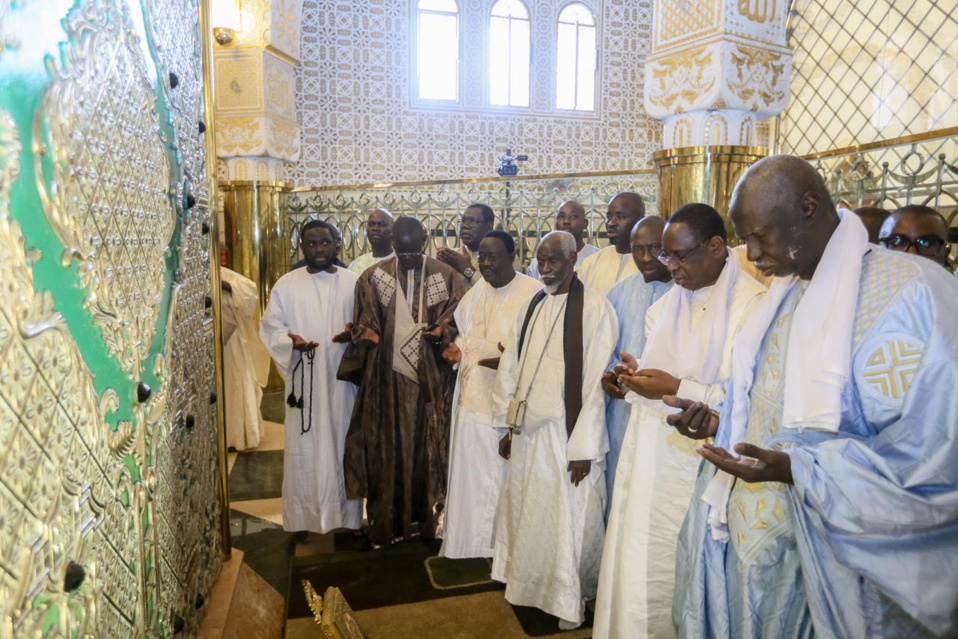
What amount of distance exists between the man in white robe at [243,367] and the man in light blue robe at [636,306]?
3.03 m

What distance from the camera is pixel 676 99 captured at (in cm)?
426

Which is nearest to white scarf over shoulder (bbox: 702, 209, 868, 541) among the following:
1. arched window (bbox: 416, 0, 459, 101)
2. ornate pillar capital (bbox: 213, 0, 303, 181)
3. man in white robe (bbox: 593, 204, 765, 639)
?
man in white robe (bbox: 593, 204, 765, 639)

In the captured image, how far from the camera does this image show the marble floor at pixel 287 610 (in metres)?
2.45

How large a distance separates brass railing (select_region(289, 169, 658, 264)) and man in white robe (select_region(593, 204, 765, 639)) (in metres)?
2.70

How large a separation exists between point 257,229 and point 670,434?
542 centimetres

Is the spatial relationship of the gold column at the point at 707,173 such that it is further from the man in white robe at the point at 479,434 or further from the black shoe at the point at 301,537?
the black shoe at the point at 301,537

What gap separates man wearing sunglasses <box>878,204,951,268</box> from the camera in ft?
8.80

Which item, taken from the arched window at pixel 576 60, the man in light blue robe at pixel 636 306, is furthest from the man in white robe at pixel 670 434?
the arched window at pixel 576 60

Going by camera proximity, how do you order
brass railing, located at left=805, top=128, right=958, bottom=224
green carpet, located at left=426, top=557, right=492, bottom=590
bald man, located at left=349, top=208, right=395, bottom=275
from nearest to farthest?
1. green carpet, located at left=426, top=557, right=492, bottom=590
2. brass railing, located at left=805, top=128, right=958, bottom=224
3. bald man, located at left=349, top=208, right=395, bottom=275

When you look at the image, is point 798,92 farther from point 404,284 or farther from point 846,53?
point 404,284

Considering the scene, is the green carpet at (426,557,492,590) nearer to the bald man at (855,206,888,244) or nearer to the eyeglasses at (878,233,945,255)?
the eyeglasses at (878,233,945,255)

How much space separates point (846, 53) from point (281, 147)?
26.5ft

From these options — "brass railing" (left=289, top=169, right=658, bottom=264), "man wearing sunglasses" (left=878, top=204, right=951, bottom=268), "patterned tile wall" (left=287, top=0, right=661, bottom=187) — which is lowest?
"man wearing sunglasses" (left=878, top=204, right=951, bottom=268)

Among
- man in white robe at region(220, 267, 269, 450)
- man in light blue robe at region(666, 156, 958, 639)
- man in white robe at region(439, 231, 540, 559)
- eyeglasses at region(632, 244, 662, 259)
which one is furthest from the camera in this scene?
man in white robe at region(220, 267, 269, 450)
